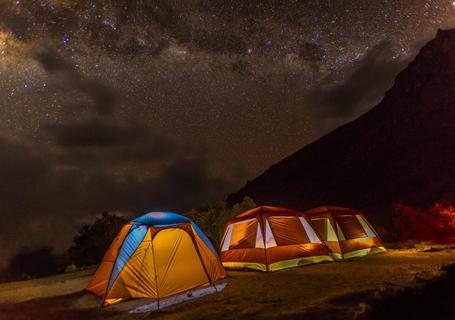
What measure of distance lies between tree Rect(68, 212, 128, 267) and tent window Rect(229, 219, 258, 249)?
2436 centimetres

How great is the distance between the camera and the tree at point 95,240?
35.4 meters

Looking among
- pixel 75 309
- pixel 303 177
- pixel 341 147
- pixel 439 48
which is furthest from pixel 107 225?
pixel 439 48

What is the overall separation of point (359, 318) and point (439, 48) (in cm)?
8381

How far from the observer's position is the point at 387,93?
7819cm

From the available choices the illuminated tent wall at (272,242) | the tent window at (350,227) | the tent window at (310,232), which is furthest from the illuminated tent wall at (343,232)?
the illuminated tent wall at (272,242)

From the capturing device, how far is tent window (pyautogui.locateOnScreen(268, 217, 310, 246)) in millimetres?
11969

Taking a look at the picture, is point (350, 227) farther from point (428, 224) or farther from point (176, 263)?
point (428, 224)

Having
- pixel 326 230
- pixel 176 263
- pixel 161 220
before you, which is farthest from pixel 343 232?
pixel 161 220

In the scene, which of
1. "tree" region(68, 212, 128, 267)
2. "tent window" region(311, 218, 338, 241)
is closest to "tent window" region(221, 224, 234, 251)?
"tent window" region(311, 218, 338, 241)

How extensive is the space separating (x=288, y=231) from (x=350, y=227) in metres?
3.60

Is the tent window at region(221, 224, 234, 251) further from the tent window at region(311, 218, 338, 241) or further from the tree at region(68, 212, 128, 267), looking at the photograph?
the tree at region(68, 212, 128, 267)

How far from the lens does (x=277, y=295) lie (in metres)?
8.02

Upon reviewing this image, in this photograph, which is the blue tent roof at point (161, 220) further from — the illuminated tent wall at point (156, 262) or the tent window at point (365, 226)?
the tent window at point (365, 226)

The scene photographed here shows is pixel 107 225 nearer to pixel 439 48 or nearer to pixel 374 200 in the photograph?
pixel 374 200
